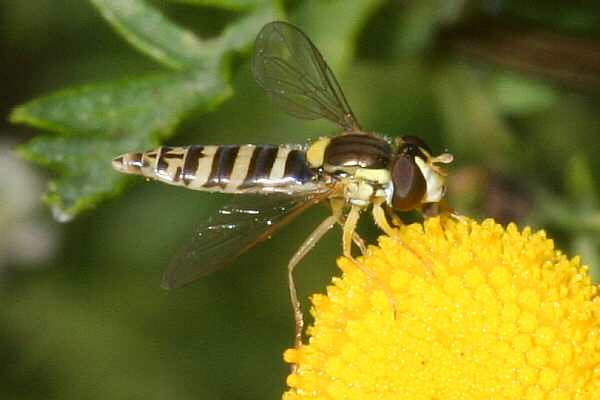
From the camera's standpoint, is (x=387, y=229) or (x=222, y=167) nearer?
(x=387, y=229)

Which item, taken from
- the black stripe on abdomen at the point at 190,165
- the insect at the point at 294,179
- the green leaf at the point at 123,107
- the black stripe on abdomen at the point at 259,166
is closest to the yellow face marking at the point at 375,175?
the insect at the point at 294,179

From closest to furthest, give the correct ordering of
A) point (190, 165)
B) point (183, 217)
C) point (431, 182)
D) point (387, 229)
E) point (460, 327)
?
point (460, 327) < point (387, 229) < point (431, 182) < point (190, 165) < point (183, 217)

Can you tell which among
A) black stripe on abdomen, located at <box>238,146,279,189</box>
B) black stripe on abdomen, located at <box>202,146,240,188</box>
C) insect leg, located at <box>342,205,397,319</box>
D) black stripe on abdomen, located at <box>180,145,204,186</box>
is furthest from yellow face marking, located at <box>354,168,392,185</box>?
black stripe on abdomen, located at <box>180,145,204,186</box>

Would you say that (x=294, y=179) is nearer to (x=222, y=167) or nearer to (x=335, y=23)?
(x=222, y=167)

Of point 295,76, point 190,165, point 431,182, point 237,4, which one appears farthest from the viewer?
point 237,4

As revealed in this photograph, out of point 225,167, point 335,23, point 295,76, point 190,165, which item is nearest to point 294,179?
point 225,167

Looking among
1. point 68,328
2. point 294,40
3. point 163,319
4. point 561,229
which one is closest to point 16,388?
point 68,328

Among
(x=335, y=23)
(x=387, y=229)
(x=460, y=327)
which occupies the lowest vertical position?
(x=460, y=327)
